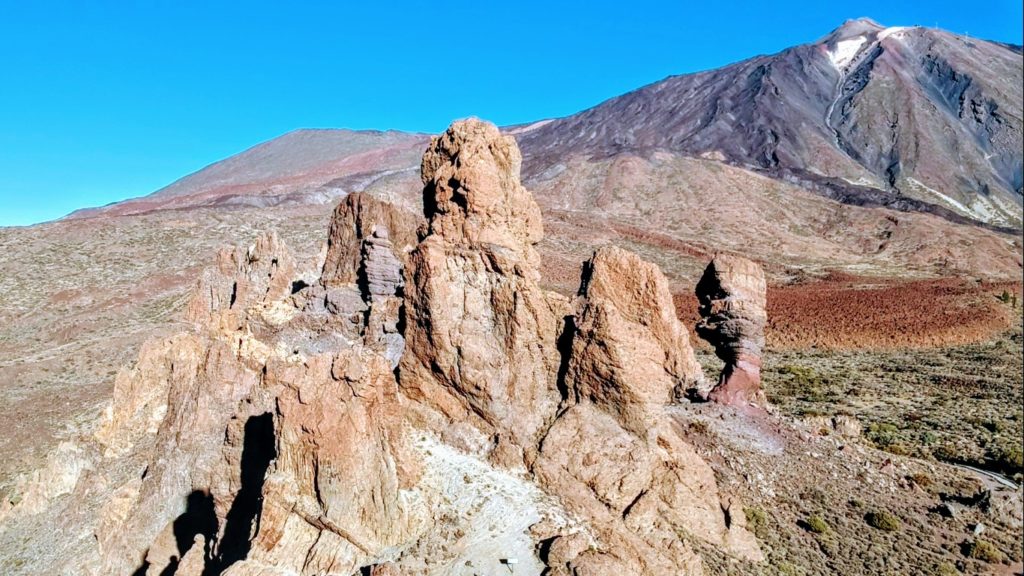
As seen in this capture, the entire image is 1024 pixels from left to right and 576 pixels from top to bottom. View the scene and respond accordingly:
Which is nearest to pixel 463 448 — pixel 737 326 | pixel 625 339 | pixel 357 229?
pixel 625 339

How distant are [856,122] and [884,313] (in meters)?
116

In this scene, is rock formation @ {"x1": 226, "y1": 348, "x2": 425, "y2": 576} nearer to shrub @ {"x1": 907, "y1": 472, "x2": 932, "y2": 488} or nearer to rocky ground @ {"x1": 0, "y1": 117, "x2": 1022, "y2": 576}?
rocky ground @ {"x1": 0, "y1": 117, "x2": 1022, "y2": 576}

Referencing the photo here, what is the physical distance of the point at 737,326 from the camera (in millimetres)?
17609

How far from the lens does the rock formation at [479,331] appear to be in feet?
42.7

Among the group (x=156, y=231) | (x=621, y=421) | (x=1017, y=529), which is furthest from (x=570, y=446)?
(x=156, y=231)

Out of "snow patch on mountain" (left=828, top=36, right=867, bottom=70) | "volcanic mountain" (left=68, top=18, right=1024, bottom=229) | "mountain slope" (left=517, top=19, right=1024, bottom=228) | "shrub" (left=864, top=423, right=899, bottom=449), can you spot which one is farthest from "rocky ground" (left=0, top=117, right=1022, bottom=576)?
"snow patch on mountain" (left=828, top=36, right=867, bottom=70)

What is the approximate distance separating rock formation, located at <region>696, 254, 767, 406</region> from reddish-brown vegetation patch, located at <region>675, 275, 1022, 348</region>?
24.6 m

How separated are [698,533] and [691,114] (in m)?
150

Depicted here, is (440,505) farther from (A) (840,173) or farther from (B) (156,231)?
(A) (840,173)

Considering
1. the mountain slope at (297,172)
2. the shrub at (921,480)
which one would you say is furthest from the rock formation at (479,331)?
the mountain slope at (297,172)

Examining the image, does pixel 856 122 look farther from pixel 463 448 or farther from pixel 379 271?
pixel 463 448

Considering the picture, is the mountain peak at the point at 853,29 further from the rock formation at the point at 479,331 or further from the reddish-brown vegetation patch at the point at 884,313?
the rock formation at the point at 479,331

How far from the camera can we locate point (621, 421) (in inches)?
511

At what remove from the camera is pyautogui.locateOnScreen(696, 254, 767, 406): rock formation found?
17641 millimetres
